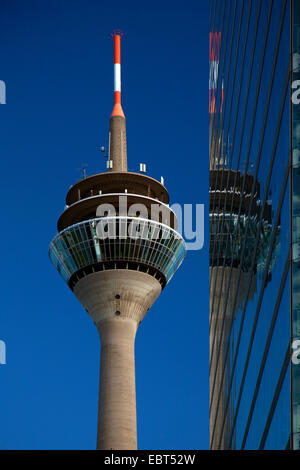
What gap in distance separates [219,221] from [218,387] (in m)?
7.85

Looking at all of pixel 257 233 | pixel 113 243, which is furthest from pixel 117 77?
pixel 257 233

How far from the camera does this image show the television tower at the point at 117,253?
9275cm

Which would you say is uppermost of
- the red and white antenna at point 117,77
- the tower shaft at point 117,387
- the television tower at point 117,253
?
the red and white antenna at point 117,77

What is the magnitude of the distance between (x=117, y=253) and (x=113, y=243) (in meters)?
1.33

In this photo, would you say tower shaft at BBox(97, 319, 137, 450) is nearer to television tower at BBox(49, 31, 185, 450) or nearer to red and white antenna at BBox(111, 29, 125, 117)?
television tower at BBox(49, 31, 185, 450)

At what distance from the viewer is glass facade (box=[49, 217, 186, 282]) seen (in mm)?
98812

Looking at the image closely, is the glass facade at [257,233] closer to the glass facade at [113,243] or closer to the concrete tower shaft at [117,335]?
the concrete tower shaft at [117,335]

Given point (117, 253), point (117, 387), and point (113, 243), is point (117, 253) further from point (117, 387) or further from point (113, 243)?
point (117, 387)

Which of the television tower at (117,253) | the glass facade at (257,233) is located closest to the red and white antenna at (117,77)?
the television tower at (117,253)

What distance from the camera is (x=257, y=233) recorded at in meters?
22.3

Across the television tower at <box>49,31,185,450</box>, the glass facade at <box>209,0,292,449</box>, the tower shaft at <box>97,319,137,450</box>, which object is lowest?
the glass facade at <box>209,0,292,449</box>

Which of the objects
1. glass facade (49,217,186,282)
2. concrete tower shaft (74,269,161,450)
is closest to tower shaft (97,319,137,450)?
concrete tower shaft (74,269,161,450)

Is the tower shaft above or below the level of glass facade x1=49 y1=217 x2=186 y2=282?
below
